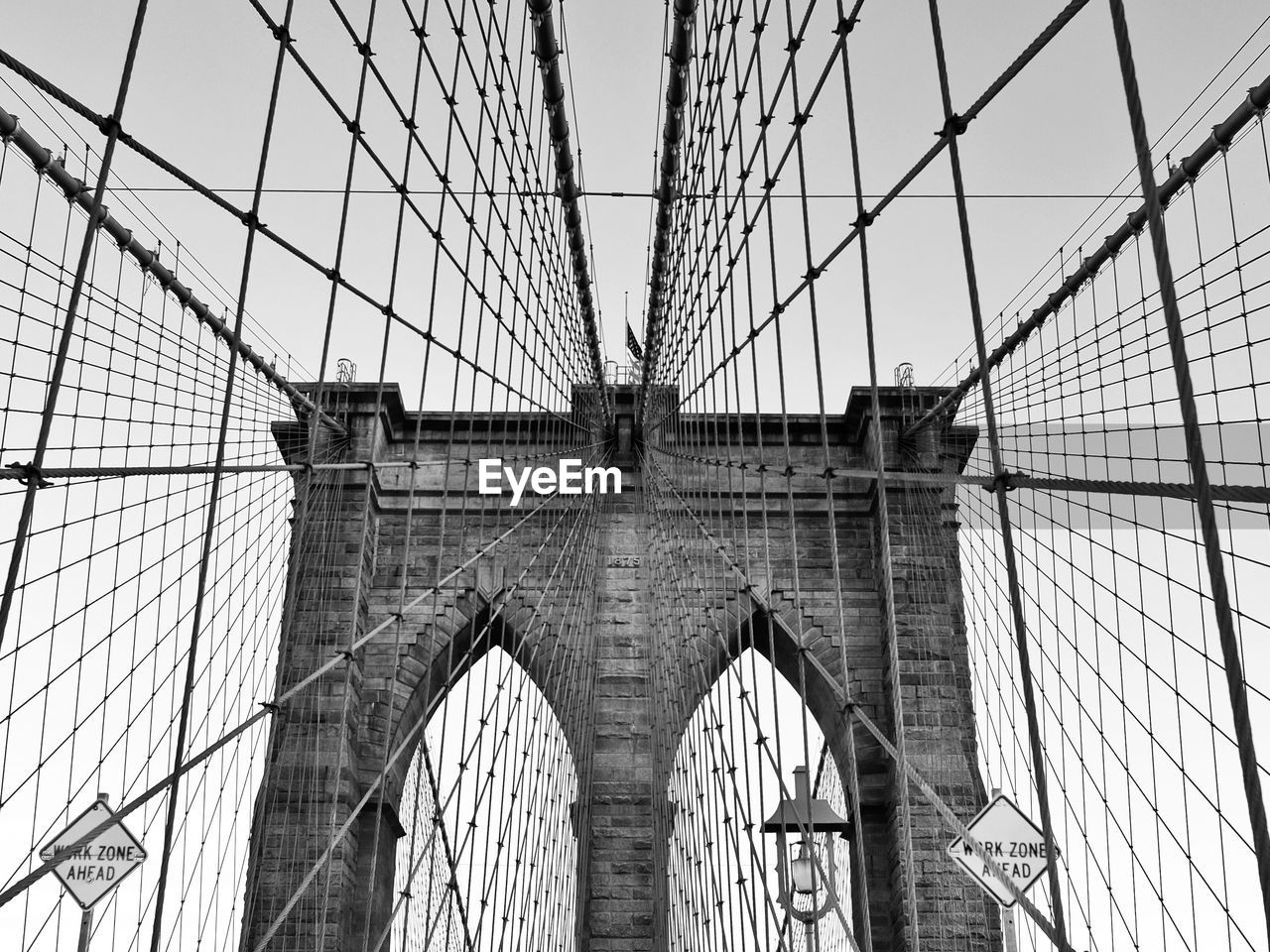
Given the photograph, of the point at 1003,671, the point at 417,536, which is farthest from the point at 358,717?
the point at 1003,671

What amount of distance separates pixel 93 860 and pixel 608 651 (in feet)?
21.6

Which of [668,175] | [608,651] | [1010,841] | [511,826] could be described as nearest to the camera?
[1010,841]

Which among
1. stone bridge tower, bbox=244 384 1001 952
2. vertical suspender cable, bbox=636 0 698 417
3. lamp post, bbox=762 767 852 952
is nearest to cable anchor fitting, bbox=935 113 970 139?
lamp post, bbox=762 767 852 952

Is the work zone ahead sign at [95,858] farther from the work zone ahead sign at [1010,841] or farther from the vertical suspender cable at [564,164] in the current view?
the vertical suspender cable at [564,164]

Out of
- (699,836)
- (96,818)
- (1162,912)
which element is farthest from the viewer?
(699,836)

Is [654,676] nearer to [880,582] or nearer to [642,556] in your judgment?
[642,556]

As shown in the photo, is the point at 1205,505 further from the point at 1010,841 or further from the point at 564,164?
the point at 564,164

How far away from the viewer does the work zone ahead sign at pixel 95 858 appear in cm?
446

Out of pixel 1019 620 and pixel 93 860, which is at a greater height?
pixel 1019 620

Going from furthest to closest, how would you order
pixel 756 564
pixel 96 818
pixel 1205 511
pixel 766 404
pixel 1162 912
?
pixel 766 404 < pixel 756 564 < pixel 1162 912 < pixel 96 818 < pixel 1205 511

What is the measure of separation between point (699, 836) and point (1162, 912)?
114 inches

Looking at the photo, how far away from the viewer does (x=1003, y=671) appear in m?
9.73

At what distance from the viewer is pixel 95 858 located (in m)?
4.63

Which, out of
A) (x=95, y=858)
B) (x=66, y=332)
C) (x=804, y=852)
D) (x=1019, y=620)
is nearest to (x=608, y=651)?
(x=804, y=852)
